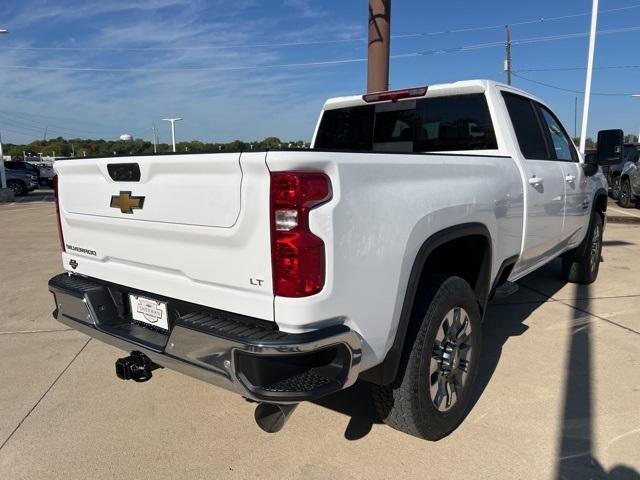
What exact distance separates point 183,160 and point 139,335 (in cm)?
91

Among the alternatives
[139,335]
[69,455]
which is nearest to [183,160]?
[139,335]

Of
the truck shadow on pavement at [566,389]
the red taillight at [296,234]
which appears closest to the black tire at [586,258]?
the truck shadow on pavement at [566,389]

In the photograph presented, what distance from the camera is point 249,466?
8.58ft

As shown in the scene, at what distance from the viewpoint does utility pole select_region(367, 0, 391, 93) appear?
24.5ft

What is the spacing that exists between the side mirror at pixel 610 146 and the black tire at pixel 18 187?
85.4 ft

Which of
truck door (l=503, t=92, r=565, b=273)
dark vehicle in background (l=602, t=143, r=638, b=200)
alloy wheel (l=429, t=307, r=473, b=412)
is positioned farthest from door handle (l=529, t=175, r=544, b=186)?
dark vehicle in background (l=602, t=143, r=638, b=200)

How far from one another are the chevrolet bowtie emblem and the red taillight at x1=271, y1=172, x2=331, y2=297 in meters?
0.86

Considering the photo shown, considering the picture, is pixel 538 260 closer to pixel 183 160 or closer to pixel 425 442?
pixel 425 442

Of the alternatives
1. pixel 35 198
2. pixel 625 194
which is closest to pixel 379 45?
pixel 625 194

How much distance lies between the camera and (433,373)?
8.90 ft

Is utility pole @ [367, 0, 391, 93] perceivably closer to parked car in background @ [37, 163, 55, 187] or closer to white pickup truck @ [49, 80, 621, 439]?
white pickup truck @ [49, 80, 621, 439]

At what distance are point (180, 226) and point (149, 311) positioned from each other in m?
0.56

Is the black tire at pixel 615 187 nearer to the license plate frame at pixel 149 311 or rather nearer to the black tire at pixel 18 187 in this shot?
the license plate frame at pixel 149 311

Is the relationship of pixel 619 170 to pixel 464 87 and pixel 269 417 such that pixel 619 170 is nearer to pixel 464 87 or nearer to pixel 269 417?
pixel 464 87
